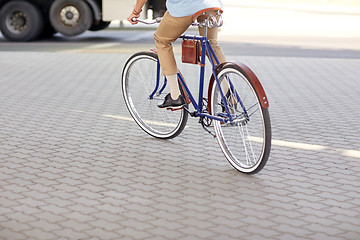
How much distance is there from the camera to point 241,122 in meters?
5.30

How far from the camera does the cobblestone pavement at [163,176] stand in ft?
13.8

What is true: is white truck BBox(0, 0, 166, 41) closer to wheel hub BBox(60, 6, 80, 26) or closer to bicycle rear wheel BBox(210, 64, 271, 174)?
wheel hub BBox(60, 6, 80, 26)

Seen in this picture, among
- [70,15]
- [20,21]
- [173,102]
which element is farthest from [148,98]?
[20,21]

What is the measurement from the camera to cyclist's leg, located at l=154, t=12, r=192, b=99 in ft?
18.4

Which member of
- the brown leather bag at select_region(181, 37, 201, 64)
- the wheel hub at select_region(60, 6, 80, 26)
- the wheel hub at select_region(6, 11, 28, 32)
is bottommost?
the wheel hub at select_region(6, 11, 28, 32)

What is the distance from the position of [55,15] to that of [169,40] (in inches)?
408

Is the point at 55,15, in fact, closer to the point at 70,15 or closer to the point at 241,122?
the point at 70,15

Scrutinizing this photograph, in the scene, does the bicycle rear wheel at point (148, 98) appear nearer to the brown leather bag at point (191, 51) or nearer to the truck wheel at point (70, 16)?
the brown leather bag at point (191, 51)

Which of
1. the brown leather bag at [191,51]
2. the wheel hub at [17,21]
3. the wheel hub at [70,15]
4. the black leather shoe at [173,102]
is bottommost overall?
the wheel hub at [17,21]

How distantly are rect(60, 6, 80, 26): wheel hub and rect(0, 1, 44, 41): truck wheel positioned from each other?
603 mm

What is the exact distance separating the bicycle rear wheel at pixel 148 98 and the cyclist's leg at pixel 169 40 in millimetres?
361

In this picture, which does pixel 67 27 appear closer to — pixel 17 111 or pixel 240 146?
pixel 17 111

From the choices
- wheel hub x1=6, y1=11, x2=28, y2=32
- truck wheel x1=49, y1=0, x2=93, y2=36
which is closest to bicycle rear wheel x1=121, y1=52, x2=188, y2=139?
truck wheel x1=49, y1=0, x2=93, y2=36

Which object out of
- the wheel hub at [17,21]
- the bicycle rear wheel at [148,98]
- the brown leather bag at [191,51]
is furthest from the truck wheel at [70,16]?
the brown leather bag at [191,51]
